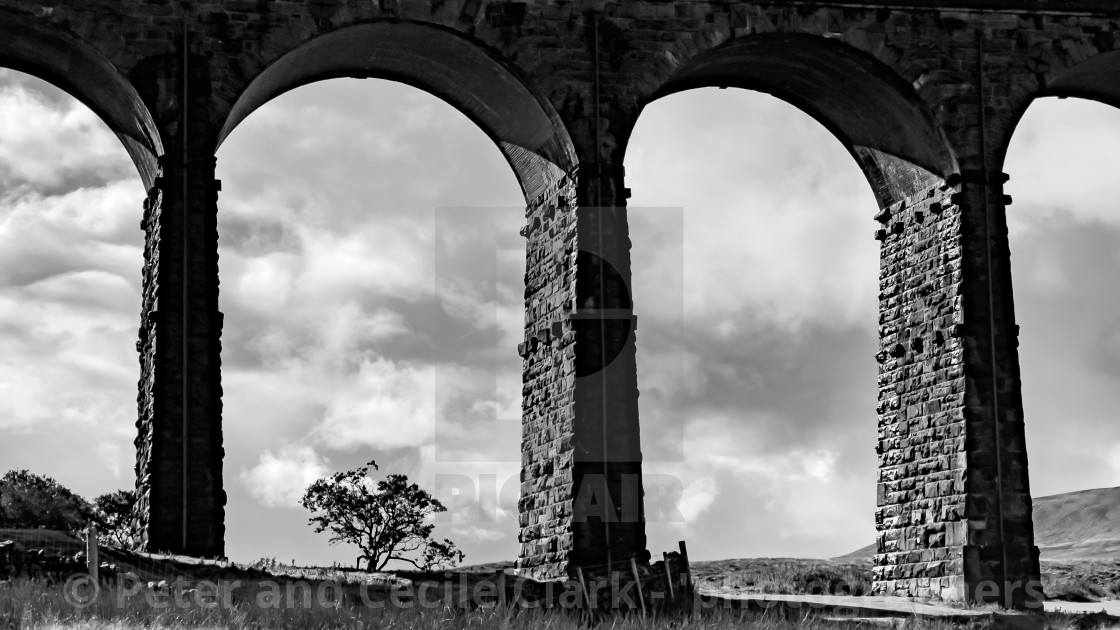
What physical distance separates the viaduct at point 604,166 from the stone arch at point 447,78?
0.05 meters

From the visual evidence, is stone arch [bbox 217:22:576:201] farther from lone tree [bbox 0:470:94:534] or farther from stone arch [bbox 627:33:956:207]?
lone tree [bbox 0:470:94:534]

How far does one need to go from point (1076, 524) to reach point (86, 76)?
31316 millimetres

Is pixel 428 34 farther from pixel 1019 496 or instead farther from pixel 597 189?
pixel 1019 496

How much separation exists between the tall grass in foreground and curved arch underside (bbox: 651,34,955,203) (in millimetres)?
9339

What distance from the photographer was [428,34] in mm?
20672

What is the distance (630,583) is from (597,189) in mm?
5897

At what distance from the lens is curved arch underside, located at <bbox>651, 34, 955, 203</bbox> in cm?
2172

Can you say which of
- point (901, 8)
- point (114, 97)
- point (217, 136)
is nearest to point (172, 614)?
point (217, 136)

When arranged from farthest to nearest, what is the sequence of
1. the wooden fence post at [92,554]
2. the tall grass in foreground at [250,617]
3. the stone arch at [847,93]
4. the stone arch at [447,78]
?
the stone arch at [847,93] < the stone arch at [447,78] < the wooden fence post at [92,554] < the tall grass in foreground at [250,617]

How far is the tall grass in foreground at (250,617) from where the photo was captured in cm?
1261

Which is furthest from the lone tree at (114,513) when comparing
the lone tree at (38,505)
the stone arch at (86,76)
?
the stone arch at (86,76)

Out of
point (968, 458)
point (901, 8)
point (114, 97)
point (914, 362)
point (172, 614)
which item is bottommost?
point (172, 614)

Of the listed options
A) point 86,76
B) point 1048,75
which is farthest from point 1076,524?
point 86,76

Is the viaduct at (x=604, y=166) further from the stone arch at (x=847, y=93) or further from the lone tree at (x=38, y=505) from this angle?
the lone tree at (x=38, y=505)
